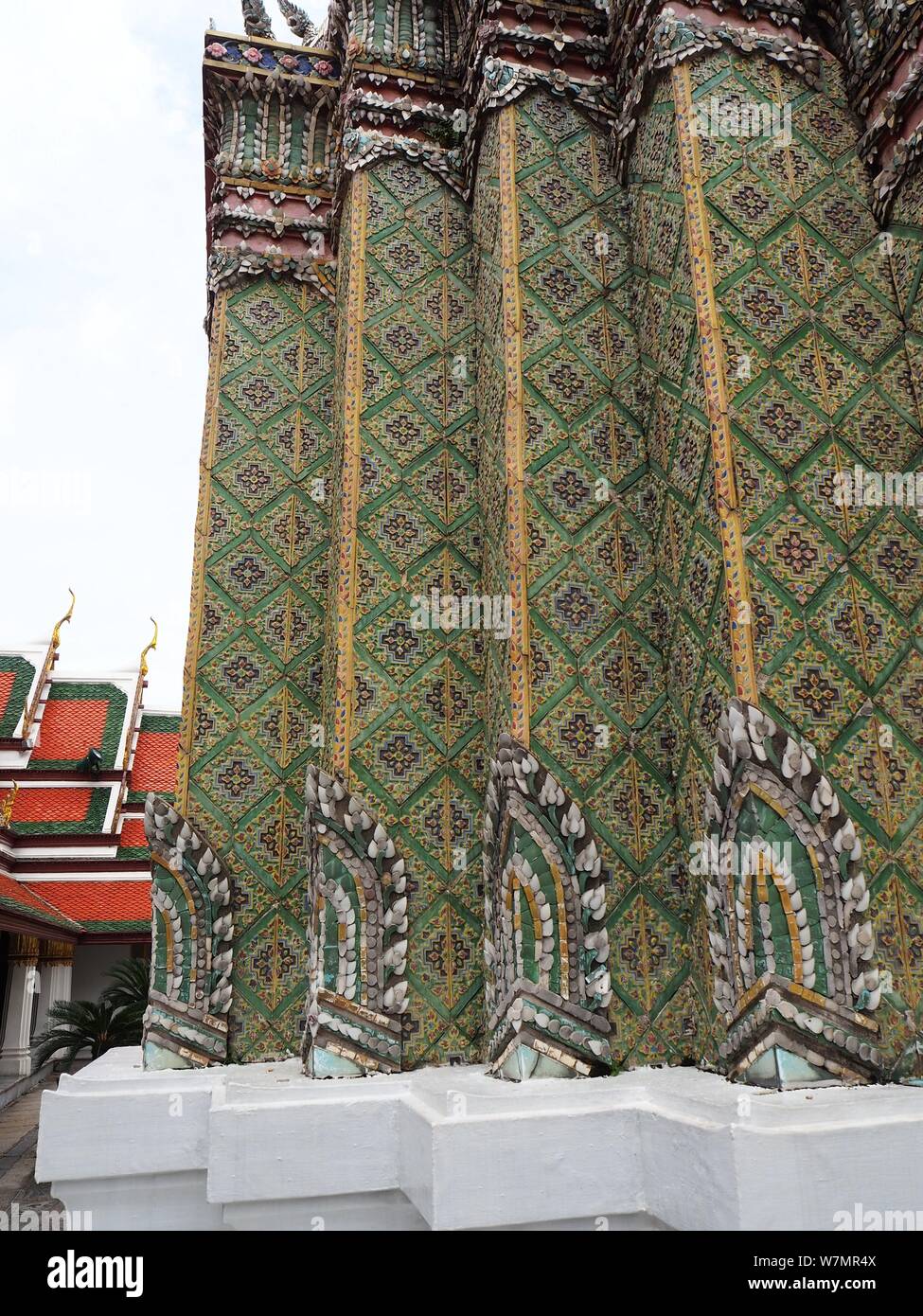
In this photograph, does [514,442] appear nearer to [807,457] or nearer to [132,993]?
[807,457]

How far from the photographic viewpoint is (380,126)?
5223 mm

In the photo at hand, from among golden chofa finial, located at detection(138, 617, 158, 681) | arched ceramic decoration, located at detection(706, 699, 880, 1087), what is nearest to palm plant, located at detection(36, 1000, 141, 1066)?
golden chofa finial, located at detection(138, 617, 158, 681)

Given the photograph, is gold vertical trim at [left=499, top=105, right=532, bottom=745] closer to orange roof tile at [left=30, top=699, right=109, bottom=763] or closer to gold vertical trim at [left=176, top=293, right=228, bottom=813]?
gold vertical trim at [left=176, top=293, right=228, bottom=813]

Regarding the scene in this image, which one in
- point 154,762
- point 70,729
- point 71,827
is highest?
point 70,729

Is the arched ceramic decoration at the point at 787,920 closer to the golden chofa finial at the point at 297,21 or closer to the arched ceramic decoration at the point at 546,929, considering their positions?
the arched ceramic decoration at the point at 546,929

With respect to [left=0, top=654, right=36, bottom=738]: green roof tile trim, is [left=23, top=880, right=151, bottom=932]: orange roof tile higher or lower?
lower

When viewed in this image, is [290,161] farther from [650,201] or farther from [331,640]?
[331,640]

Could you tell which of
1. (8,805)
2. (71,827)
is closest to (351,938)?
(71,827)

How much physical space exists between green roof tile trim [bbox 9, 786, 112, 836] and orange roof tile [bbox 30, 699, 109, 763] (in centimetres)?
124

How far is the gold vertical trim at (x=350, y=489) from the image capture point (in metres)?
4.09

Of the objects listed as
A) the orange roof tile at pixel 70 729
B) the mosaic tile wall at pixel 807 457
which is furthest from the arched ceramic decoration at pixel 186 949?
the orange roof tile at pixel 70 729

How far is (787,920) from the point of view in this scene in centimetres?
287

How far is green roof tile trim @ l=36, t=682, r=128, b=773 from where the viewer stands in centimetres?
1628

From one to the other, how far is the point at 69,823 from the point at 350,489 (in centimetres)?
1320
